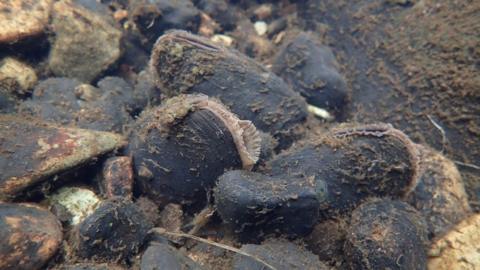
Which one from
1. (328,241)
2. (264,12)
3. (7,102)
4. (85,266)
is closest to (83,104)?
(7,102)

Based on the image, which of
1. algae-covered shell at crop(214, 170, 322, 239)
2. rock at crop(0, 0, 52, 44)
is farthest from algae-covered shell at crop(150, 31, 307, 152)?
rock at crop(0, 0, 52, 44)

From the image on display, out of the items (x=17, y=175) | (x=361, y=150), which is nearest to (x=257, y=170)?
(x=361, y=150)

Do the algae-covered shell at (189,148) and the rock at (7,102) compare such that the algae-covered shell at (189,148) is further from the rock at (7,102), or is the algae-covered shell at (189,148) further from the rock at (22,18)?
the rock at (22,18)

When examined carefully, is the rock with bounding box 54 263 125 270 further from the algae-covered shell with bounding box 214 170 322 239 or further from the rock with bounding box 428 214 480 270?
the rock with bounding box 428 214 480 270

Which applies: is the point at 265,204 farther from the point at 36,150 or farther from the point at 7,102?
the point at 7,102

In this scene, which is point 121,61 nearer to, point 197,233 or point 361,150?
point 197,233
